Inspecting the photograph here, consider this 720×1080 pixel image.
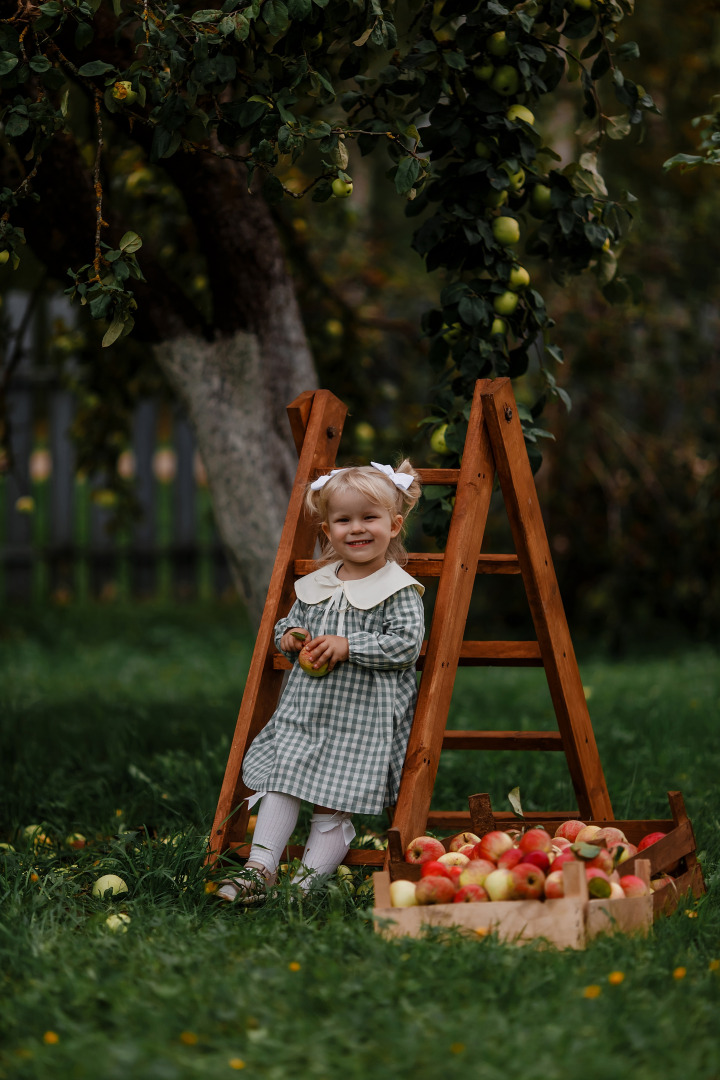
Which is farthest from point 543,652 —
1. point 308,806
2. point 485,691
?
point 485,691

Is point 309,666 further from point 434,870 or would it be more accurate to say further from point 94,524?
point 94,524

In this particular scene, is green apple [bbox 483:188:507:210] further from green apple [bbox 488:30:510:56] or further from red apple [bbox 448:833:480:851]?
red apple [bbox 448:833:480:851]

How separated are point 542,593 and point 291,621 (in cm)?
64

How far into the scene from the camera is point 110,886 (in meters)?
2.40

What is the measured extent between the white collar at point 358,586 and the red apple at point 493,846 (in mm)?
615

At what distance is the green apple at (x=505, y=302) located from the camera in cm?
289

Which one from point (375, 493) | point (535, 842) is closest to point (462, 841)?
point (535, 842)

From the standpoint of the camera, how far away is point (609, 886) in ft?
6.88

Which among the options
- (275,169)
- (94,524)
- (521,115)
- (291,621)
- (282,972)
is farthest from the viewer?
(94,524)

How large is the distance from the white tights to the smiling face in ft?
1.97

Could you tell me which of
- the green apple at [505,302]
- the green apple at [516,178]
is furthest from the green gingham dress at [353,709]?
the green apple at [516,178]

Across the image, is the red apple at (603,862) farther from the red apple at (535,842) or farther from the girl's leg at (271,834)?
the girl's leg at (271,834)

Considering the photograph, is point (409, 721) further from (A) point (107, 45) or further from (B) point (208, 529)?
(B) point (208, 529)

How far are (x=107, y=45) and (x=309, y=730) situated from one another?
2.01m
